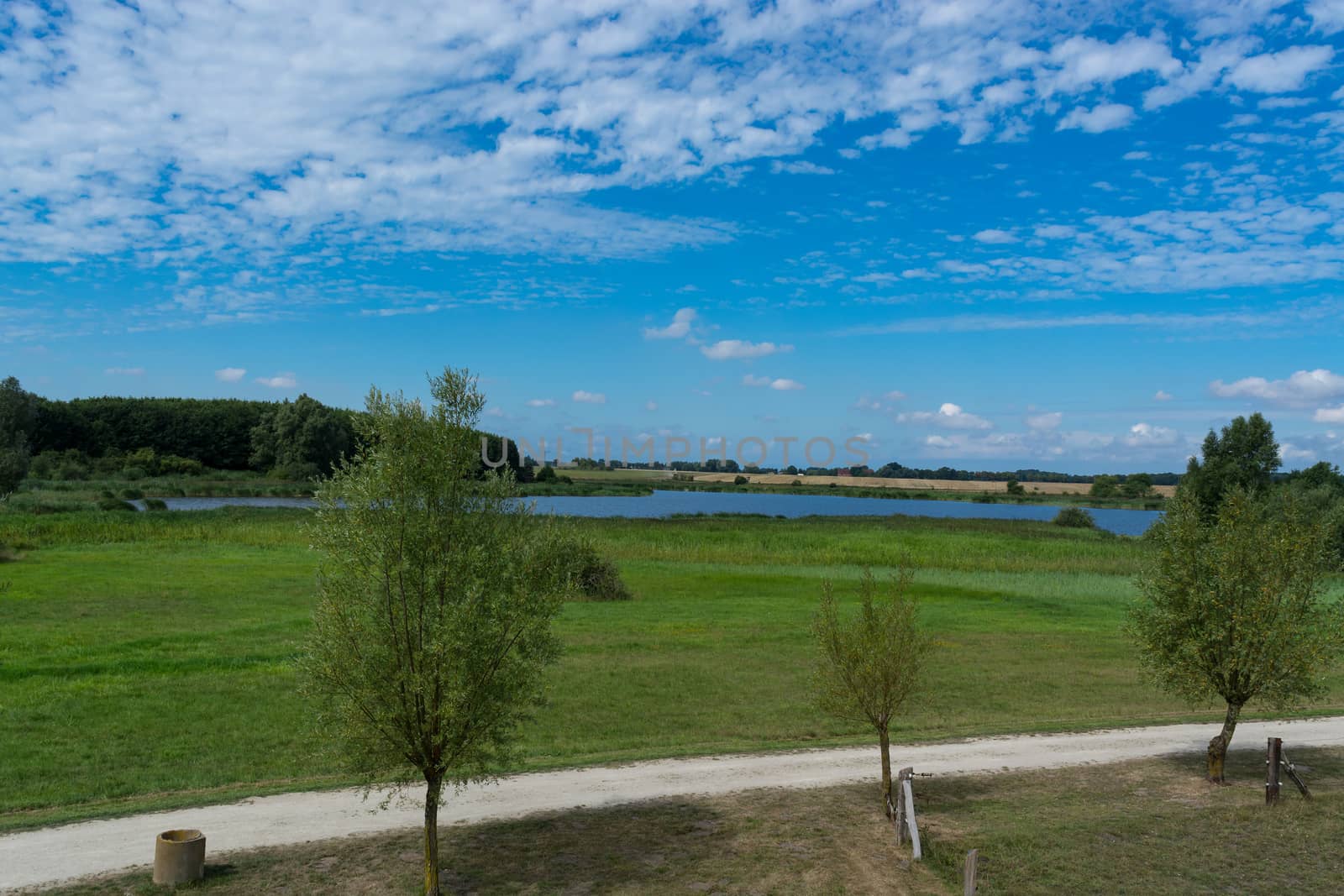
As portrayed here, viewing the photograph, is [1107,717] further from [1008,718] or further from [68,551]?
[68,551]

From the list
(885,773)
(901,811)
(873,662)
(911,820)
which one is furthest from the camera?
(885,773)

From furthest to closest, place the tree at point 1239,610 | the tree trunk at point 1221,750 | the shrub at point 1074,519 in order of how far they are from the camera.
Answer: the shrub at point 1074,519
the tree trunk at point 1221,750
the tree at point 1239,610

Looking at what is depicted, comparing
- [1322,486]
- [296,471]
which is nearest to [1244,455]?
[1322,486]

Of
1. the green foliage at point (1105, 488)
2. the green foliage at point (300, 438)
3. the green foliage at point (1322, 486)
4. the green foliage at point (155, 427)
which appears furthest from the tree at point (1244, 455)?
the green foliage at point (155, 427)

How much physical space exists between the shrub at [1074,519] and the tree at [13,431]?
95.4m

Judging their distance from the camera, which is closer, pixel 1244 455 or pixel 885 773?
pixel 885 773

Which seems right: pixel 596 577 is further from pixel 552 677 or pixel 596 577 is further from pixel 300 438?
pixel 300 438

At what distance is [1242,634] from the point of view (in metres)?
14.3

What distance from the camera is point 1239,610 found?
1429 centimetres

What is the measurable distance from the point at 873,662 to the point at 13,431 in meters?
108

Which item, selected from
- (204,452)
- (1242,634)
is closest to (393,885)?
(1242,634)

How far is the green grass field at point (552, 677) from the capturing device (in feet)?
48.8

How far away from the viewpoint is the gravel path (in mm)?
10859

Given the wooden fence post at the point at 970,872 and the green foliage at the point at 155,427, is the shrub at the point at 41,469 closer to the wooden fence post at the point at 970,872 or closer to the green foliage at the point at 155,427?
the green foliage at the point at 155,427
